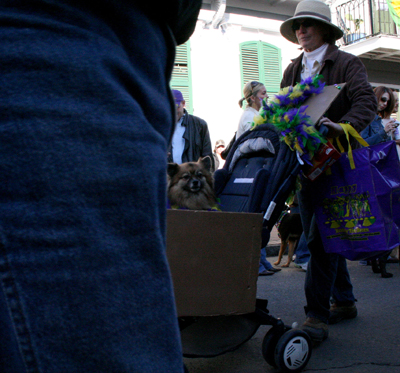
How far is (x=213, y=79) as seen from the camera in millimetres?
11359

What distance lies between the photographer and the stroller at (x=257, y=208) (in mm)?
2350

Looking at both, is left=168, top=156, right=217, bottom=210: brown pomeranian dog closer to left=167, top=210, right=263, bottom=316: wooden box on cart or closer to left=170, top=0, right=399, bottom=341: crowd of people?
left=170, top=0, right=399, bottom=341: crowd of people

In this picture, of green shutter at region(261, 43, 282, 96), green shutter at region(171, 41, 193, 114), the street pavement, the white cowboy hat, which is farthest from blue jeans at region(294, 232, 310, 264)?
green shutter at region(261, 43, 282, 96)

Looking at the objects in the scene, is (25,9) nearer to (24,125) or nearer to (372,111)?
(24,125)

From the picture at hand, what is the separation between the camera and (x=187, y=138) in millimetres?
5074

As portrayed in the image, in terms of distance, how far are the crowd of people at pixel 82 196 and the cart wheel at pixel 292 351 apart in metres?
1.92

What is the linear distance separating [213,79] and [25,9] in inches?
434

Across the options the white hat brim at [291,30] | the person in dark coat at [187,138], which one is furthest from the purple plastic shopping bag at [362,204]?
the person in dark coat at [187,138]

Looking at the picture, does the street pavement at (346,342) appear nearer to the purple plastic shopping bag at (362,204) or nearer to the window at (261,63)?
the purple plastic shopping bag at (362,204)

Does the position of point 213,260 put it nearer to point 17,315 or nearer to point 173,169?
point 17,315

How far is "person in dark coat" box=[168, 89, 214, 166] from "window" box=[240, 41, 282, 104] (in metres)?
6.81

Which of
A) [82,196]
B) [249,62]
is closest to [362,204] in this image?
[82,196]

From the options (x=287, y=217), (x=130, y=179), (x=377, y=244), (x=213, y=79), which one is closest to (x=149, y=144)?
(x=130, y=179)

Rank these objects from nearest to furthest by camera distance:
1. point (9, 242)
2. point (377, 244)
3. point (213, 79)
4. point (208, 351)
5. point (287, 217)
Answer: point (9, 242) < point (208, 351) < point (377, 244) < point (287, 217) < point (213, 79)
